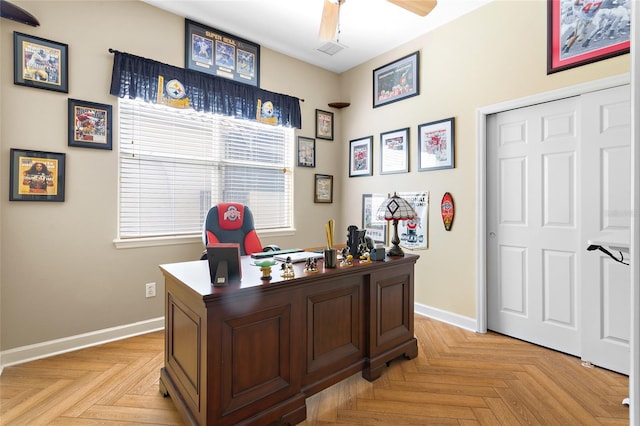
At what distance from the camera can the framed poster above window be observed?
125 inches

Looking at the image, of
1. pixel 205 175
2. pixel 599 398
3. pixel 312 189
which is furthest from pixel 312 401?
pixel 312 189

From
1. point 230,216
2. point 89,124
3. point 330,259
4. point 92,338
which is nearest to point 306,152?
point 230,216

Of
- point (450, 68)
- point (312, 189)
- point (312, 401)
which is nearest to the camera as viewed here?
point (312, 401)

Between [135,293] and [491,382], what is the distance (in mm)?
3009

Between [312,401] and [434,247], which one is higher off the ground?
[434,247]

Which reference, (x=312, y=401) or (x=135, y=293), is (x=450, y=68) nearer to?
(x=312, y=401)

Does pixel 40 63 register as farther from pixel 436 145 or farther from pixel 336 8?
pixel 436 145

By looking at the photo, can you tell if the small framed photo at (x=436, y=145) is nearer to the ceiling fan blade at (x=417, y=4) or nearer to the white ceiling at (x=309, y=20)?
the white ceiling at (x=309, y=20)

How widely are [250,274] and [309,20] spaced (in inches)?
107

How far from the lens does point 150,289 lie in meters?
2.99

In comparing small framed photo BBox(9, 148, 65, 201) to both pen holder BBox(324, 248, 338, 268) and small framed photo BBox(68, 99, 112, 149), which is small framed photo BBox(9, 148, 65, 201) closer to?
small framed photo BBox(68, 99, 112, 149)

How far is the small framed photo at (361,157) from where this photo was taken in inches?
161

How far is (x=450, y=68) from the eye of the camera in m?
3.23

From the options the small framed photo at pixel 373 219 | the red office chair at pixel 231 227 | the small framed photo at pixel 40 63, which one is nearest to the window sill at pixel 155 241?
the red office chair at pixel 231 227
